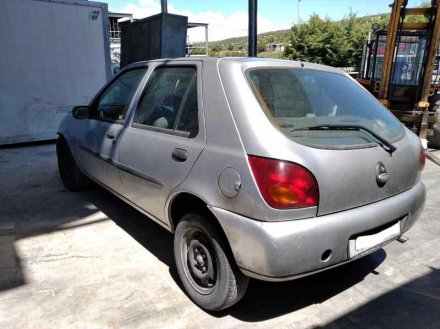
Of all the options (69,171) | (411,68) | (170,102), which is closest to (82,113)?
(69,171)

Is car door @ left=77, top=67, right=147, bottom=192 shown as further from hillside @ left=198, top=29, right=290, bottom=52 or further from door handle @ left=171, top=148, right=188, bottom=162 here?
hillside @ left=198, top=29, right=290, bottom=52

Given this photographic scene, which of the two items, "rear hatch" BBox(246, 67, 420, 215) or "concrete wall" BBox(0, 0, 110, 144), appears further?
"concrete wall" BBox(0, 0, 110, 144)

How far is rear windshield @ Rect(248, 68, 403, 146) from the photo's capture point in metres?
2.31

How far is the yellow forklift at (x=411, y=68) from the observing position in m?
7.32

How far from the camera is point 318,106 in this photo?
258cm

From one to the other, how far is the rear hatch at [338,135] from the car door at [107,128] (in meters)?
1.42

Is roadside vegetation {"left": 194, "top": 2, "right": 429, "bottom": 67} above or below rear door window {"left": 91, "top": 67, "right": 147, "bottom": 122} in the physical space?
above

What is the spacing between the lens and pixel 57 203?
180 inches

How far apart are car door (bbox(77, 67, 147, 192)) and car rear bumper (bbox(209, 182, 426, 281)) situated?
159 cm

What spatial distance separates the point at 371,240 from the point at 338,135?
25.8 inches

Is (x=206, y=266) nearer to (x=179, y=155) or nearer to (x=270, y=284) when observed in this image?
(x=270, y=284)

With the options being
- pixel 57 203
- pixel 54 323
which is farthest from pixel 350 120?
pixel 57 203

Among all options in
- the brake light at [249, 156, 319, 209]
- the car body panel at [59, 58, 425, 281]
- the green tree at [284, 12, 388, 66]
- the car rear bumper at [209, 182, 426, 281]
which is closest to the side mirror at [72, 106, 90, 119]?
the car body panel at [59, 58, 425, 281]

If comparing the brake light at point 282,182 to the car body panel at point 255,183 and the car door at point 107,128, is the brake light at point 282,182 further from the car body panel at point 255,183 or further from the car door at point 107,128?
the car door at point 107,128
